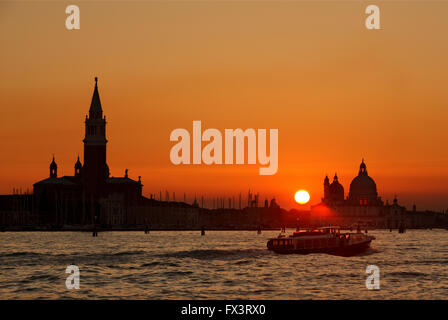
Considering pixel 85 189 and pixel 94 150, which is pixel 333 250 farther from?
pixel 85 189

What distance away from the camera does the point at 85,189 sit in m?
170

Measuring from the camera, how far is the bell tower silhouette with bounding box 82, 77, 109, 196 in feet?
554

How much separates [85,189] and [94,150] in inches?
370

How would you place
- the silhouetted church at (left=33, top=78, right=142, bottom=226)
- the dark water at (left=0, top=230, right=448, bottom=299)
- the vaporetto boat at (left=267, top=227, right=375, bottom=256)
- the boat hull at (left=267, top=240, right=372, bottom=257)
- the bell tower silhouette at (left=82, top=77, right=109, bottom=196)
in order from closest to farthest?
the dark water at (left=0, top=230, right=448, bottom=299) → the boat hull at (left=267, top=240, right=372, bottom=257) → the vaporetto boat at (left=267, top=227, right=375, bottom=256) → the silhouetted church at (left=33, top=78, right=142, bottom=226) → the bell tower silhouette at (left=82, top=77, right=109, bottom=196)

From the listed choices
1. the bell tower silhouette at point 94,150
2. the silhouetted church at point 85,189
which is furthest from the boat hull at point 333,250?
the bell tower silhouette at point 94,150

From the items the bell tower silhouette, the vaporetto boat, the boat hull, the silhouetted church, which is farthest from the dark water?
the bell tower silhouette

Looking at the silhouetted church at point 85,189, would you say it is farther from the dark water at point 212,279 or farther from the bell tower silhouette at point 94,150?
the dark water at point 212,279

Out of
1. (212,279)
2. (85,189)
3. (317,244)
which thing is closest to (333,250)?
(317,244)

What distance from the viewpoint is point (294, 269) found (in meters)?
43.6

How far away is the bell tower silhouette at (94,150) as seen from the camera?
168750mm

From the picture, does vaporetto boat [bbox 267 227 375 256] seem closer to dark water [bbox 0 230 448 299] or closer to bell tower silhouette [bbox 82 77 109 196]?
dark water [bbox 0 230 448 299]

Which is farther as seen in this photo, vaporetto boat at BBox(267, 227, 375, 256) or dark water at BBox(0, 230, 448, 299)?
vaporetto boat at BBox(267, 227, 375, 256)
